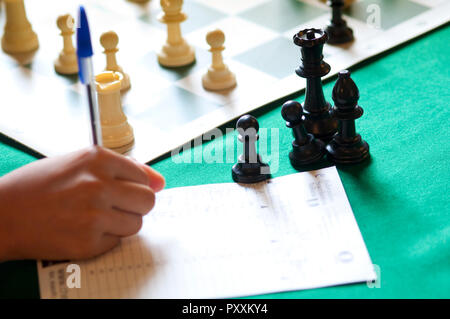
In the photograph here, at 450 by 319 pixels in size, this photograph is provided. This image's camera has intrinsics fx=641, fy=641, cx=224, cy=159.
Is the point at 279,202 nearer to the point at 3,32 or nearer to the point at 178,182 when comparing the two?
the point at 178,182

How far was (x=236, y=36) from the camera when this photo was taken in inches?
65.4

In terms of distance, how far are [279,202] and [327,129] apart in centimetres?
23

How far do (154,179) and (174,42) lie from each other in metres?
0.65

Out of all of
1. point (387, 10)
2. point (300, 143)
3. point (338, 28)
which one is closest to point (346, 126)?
point (300, 143)

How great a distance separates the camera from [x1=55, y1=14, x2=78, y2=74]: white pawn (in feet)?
5.06

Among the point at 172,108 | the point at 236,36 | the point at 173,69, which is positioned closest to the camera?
the point at 172,108

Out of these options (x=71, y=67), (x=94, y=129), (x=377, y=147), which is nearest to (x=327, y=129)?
(x=377, y=147)

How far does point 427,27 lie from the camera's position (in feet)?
5.15

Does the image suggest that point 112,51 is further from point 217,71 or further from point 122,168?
point 122,168

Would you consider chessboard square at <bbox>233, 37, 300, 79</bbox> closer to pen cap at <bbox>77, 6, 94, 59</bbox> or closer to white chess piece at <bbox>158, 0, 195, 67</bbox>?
white chess piece at <bbox>158, 0, 195, 67</bbox>

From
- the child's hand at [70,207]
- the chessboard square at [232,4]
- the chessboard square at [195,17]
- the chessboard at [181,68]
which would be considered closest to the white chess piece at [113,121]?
the chessboard at [181,68]

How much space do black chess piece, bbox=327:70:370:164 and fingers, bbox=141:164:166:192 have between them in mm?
314

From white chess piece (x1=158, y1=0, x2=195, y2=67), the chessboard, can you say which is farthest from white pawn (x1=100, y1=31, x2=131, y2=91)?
white chess piece (x1=158, y1=0, x2=195, y2=67)

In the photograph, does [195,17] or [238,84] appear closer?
[238,84]
